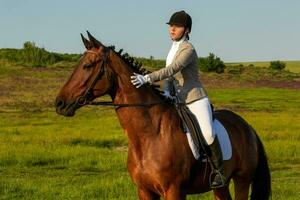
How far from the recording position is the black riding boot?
6.16 meters

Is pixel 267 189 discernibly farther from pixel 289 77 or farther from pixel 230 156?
pixel 289 77

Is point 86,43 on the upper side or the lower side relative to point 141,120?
upper

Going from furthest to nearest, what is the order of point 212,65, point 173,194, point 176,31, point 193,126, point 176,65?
point 212,65 → point 176,31 → point 193,126 → point 176,65 → point 173,194

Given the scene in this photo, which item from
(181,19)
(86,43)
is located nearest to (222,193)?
(181,19)

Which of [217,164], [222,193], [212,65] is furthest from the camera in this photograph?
[212,65]

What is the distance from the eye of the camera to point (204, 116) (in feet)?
20.1

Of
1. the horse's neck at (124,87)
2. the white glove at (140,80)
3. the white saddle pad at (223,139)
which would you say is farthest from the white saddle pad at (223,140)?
the white glove at (140,80)

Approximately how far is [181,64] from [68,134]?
15.4m

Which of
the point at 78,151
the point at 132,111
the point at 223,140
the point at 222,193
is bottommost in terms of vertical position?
the point at 78,151

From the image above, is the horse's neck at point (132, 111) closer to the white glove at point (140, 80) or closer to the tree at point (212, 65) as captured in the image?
the white glove at point (140, 80)

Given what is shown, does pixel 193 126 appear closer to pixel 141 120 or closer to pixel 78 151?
pixel 141 120

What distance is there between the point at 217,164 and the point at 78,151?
10.9 metres

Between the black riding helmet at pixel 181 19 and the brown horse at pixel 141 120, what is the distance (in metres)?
0.61

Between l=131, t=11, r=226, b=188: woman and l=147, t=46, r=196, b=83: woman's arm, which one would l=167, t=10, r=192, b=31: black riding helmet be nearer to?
l=131, t=11, r=226, b=188: woman
